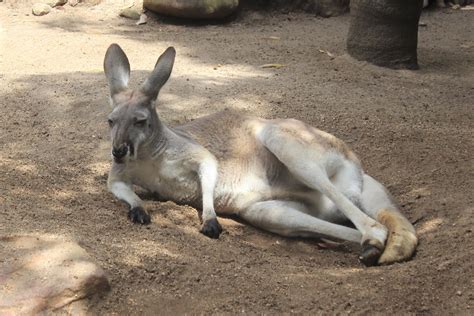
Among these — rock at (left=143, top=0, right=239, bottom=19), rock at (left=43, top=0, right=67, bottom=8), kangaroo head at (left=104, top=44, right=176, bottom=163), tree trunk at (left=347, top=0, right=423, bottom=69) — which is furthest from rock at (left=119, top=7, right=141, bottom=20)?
kangaroo head at (left=104, top=44, right=176, bottom=163)

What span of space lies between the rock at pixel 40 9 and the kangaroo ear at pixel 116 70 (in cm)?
595

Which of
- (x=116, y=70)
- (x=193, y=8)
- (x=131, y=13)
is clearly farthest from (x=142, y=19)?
(x=116, y=70)

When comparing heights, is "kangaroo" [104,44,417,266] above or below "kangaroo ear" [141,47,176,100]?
below

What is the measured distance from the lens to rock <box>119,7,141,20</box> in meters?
10.6

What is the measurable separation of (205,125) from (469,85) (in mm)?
3222

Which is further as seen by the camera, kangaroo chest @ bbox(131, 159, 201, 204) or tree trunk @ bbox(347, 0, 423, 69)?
tree trunk @ bbox(347, 0, 423, 69)

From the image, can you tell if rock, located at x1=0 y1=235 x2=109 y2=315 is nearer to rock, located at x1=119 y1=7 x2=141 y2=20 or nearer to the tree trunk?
the tree trunk

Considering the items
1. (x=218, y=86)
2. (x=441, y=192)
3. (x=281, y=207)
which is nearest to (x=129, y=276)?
(x=281, y=207)

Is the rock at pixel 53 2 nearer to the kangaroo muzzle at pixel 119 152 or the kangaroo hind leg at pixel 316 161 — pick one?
the kangaroo hind leg at pixel 316 161

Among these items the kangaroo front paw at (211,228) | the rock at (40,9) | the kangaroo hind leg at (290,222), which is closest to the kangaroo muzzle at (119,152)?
the kangaroo front paw at (211,228)

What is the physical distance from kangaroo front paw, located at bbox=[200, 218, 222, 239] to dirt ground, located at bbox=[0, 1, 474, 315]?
4cm

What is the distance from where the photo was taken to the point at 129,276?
364 centimetres

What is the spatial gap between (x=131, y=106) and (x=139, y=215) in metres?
0.75

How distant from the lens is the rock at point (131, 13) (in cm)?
1063
